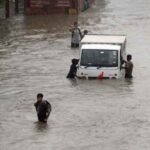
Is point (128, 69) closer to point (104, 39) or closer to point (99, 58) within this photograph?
point (99, 58)

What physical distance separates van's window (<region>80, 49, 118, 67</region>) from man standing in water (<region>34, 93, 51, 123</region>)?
281 inches

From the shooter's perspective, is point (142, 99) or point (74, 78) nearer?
point (142, 99)

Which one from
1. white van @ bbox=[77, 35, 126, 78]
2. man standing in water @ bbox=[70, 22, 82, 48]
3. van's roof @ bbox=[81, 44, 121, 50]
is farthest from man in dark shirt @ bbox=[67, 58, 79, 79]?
man standing in water @ bbox=[70, 22, 82, 48]

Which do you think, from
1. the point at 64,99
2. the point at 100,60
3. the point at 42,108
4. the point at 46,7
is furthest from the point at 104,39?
the point at 46,7

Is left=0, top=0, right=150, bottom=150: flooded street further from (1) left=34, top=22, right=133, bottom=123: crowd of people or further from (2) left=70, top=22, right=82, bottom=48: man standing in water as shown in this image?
(2) left=70, top=22, right=82, bottom=48: man standing in water

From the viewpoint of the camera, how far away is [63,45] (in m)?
35.6

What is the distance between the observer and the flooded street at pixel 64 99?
17656 mm

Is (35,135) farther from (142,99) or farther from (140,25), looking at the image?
(140,25)

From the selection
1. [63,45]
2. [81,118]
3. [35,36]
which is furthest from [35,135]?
[35,36]

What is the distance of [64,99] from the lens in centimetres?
2275

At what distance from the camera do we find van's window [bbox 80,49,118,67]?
2597 centimetres

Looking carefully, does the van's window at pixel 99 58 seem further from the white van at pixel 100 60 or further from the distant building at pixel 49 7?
the distant building at pixel 49 7

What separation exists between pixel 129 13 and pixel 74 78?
99.2 feet

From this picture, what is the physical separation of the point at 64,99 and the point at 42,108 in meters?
4.06
